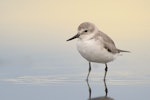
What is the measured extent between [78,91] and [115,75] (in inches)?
49.6

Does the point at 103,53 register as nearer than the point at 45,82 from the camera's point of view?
No

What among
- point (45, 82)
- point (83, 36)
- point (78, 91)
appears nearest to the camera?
point (78, 91)

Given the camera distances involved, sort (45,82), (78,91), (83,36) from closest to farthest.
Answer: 1. (78,91)
2. (45,82)
3. (83,36)

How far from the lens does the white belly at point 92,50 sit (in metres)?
7.75

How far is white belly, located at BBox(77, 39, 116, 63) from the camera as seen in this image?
305 inches

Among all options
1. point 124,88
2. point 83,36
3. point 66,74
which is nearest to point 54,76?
point 66,74

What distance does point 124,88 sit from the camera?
7000mm

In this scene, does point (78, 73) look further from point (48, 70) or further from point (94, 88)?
point (94, 88)

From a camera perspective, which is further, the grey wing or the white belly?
the grey wing

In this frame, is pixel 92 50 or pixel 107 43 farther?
pixel 107 43

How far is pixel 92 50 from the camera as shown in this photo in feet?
25.5

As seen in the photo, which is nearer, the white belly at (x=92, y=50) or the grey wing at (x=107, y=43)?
the white belly at (x=92, y=50)

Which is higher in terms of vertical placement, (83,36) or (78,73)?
(83,36)

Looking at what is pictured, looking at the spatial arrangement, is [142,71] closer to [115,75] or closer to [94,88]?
[115,75]
